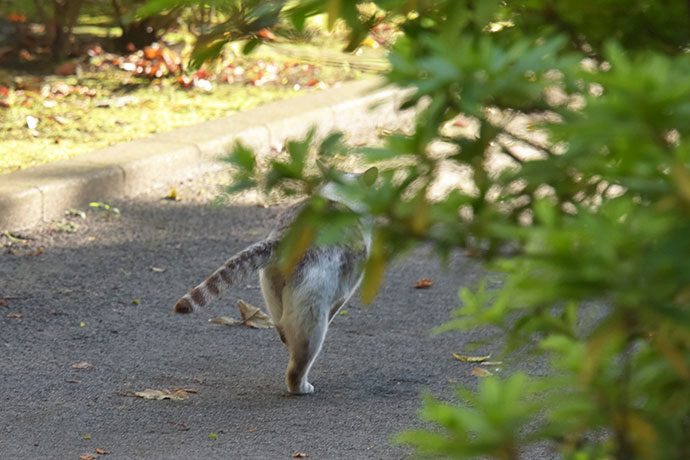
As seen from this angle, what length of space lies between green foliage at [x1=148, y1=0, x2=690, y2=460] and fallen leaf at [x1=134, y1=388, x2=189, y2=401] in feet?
9.19

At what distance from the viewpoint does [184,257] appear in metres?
6.31

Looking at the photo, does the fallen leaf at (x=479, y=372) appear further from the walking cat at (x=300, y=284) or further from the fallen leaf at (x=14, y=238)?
the fallen leaf at (x=14, y=238)

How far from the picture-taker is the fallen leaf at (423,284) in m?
6.15

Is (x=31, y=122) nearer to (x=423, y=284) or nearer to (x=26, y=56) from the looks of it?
(x=26, y=56)

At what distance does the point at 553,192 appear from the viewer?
1.82 metres

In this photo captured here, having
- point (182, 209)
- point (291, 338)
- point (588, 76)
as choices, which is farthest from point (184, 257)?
point (588, 76)

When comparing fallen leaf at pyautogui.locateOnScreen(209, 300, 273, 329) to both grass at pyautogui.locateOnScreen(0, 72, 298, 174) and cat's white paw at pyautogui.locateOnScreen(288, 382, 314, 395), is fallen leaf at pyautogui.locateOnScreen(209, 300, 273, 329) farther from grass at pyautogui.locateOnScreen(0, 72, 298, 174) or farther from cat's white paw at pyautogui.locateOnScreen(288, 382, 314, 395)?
grass at pyautogui.locateOnScreen(0, 72, 298, 174)

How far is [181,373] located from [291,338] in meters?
0.61

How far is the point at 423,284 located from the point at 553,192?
4.36 meters

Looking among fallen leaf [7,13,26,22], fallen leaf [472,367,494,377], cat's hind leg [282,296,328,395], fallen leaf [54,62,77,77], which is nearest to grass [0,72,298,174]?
Result: fallen leaf [54,62,77,77]

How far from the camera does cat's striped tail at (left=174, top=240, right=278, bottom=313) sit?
4281 millimetres

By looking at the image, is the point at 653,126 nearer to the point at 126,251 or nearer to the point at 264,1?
the point at 264,1

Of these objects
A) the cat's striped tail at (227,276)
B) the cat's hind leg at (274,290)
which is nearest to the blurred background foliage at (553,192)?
the cat's striped tail at (227,276)

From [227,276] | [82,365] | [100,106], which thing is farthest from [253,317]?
[100,106]
